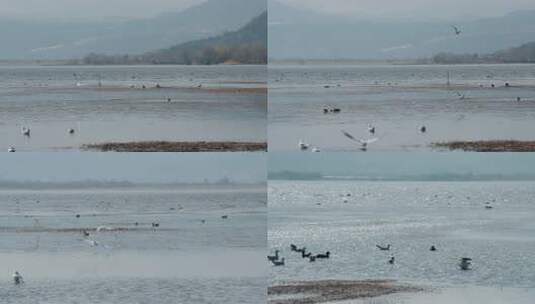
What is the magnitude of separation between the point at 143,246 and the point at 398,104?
9.18 ft

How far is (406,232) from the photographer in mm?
13477

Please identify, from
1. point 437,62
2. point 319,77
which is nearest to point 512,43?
point 437,62

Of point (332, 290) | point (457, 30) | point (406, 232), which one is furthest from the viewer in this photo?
point (406, 232)

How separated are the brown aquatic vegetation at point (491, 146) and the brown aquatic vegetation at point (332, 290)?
1.39 meters

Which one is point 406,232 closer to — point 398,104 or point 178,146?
point 398,104

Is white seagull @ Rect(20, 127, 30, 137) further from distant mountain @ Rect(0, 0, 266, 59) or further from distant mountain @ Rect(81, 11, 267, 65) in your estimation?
distant mountain @ Rect(81, 11, 267, 65)

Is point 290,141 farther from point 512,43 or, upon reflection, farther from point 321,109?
point 512,43

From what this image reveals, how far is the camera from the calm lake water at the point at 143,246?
13.3 metres

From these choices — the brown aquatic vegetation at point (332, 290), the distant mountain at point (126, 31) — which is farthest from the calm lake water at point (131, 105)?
the brown aquatic vegetation at point (332, 290)

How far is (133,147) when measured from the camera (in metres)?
13.4

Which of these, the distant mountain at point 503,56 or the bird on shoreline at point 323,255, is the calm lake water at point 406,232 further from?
the distant mountain at point 503,56

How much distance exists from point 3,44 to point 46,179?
1.35 metres

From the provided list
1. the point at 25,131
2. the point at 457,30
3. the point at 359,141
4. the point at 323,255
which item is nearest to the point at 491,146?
the point at 457,30

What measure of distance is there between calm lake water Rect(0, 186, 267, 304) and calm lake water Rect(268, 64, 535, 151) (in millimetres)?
862
